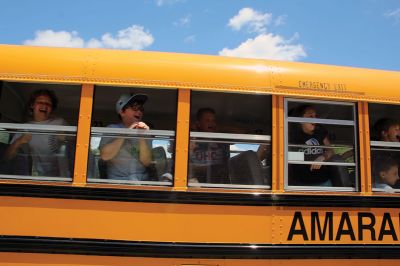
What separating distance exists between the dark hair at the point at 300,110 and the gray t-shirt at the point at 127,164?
1.31 m

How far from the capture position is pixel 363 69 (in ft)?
12.7

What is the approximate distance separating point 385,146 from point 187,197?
1.90 metres

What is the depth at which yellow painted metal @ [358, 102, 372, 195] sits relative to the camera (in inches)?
140

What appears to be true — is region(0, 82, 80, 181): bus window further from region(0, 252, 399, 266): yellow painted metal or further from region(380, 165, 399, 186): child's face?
region(380, 165, 399, 186): child's face

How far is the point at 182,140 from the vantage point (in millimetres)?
3330

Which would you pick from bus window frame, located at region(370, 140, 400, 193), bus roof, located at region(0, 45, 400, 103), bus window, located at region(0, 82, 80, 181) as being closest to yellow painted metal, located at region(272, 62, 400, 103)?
bus roof, located at region(0, 45, 400, 103)

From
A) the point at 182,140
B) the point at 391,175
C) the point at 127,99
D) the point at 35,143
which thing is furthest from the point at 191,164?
the point at 391,175

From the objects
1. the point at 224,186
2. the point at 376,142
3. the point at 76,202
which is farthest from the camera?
the point at 376,142

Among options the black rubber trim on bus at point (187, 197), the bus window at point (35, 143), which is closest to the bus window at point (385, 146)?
the black rubber trim on bus at point (187, 197)

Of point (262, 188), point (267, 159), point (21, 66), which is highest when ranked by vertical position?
point (21, 66)

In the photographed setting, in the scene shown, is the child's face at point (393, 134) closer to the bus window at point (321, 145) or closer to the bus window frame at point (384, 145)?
the bus window frame at point (384, 145)

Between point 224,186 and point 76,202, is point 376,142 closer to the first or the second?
point 224,186

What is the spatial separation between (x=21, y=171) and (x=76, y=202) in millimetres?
551

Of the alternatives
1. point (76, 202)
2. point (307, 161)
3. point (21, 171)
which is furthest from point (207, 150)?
point (21, 171)
